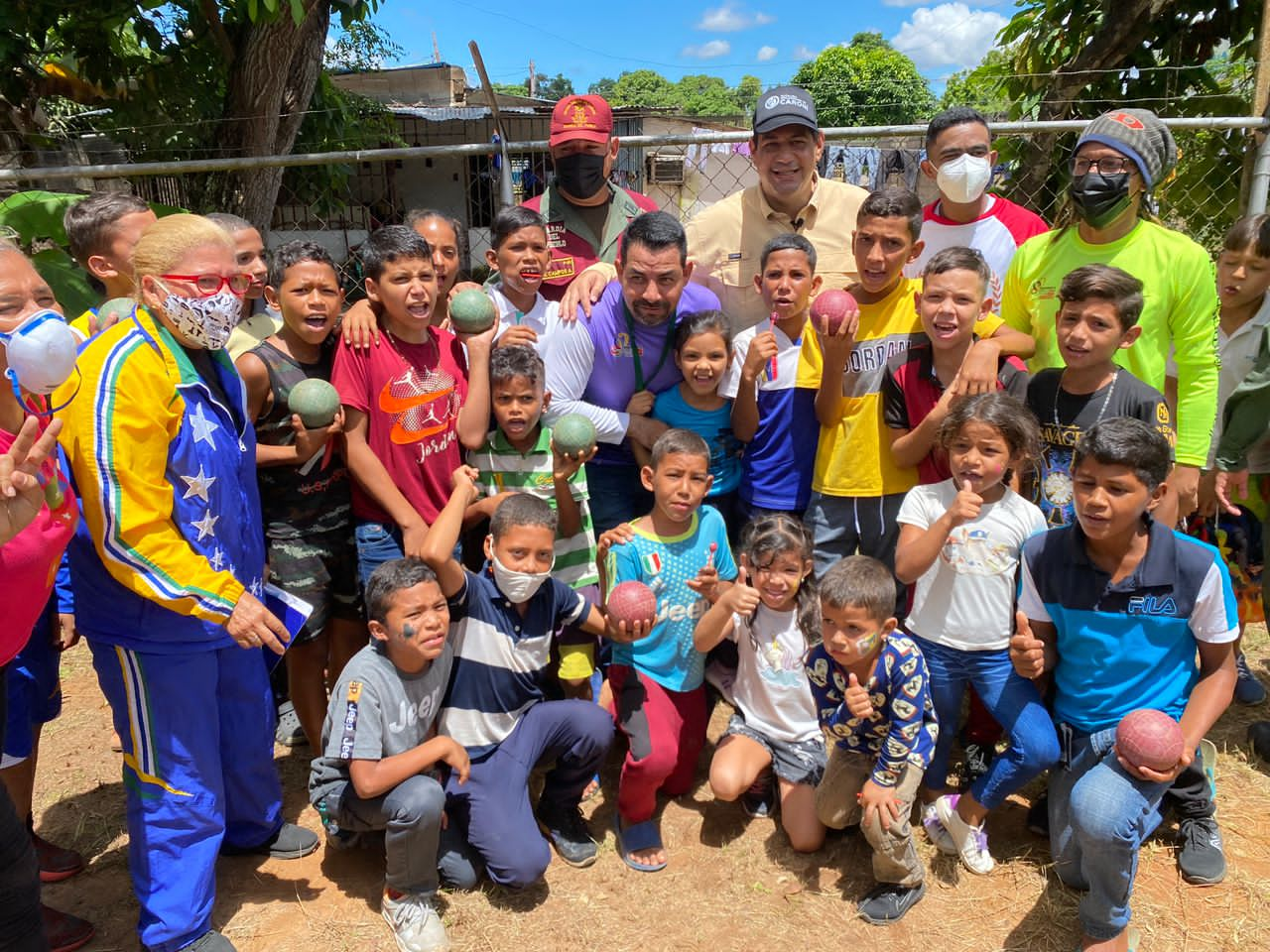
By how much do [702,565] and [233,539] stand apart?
1.82 m

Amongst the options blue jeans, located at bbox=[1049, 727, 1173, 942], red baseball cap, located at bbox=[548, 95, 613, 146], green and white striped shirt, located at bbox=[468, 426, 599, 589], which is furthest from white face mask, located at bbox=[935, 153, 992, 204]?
blue jeans, located at bbox=[1049, 727, 1173, 942]

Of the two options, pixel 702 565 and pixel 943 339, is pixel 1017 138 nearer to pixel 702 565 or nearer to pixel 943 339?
pixel 943 339

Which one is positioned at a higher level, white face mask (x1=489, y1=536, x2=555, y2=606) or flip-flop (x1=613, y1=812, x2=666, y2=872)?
white face mask (x1=489, y1=536, x2=555, y2=606)

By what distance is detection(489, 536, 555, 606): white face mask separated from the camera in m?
3.22

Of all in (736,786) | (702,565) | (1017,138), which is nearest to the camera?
(736,786)

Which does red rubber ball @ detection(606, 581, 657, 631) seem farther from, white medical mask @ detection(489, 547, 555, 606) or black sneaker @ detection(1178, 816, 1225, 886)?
black sneaker @ detection(1178, 816, 1225, 886)

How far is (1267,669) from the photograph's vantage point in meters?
4.74

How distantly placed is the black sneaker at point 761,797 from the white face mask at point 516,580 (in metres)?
1.28

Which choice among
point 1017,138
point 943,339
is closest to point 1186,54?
point 1017,138

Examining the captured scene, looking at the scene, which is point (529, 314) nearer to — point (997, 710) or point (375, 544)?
point (375, 544)

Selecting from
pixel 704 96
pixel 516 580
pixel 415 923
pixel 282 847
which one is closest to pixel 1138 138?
pixel 516 580

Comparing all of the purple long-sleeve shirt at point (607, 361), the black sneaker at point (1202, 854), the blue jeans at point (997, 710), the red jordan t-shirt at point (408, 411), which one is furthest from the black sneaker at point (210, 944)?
the black sneaker at point (1202, 854)

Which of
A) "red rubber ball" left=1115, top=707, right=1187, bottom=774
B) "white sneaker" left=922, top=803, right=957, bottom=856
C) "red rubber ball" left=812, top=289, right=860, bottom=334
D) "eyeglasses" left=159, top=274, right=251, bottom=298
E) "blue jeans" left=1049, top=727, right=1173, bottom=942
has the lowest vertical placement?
"white sneaker" left=922, top=803, right=957, bottom=856

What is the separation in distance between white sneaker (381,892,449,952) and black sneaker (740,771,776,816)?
1329mm
